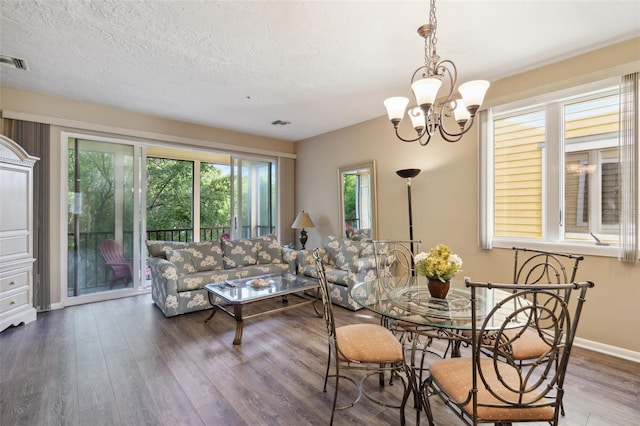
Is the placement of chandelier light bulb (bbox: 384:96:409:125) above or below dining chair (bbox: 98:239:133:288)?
above

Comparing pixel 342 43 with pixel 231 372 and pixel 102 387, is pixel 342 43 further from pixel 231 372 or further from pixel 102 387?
pixel 102 387

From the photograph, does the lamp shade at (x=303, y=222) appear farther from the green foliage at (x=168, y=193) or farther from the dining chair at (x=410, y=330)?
the green foliage at (x=168, y=193)

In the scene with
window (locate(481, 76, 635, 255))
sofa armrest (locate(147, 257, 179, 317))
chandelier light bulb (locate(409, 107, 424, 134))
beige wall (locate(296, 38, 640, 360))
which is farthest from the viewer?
sofa armrest (locate(147, 257, 179, 317))

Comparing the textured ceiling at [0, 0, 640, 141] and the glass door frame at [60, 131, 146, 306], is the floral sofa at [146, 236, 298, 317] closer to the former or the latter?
the glass door frame at [60, 131, 146, 306]

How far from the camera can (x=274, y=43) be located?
2475 mm

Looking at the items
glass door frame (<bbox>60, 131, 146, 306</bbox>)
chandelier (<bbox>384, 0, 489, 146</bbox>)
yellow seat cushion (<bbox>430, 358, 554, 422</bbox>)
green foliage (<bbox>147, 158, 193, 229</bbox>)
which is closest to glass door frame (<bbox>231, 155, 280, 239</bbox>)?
glass door frame (<bbox>60, 131, 146, 306</bbox>)

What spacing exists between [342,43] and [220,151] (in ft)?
10.9

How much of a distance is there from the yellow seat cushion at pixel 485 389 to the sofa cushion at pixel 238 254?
333 cm

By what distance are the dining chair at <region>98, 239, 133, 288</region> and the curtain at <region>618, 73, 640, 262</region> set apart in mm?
5785

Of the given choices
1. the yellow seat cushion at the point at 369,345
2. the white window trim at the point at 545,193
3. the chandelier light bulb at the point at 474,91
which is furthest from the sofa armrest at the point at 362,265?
the chandelier light bulb at the point at 474,91

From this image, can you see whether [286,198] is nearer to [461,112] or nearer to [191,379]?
[191,379]

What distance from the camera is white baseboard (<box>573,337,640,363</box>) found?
2.43 meters

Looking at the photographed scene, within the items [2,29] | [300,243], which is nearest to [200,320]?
[300,243]

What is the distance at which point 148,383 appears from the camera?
212cm
